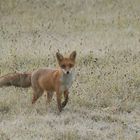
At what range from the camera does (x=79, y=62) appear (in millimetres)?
12953

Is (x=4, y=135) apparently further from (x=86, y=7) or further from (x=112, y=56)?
(x=86, y=7)

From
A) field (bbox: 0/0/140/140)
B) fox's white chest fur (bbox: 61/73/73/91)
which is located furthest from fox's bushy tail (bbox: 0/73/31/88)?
fox's white chest fur (bbox: 61/73/73/91)

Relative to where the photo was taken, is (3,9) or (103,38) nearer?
(103,38)

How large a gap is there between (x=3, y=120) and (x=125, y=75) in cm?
354

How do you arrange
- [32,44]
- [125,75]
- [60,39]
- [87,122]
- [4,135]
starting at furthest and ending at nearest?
1. [60,39]
2. [32,44]
3. [125,75]
4. [87,122]
5. [4,135]

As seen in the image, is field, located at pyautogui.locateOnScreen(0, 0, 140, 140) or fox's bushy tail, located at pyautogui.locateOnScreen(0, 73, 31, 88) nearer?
field, located at pyautogui.locateOnScreen(0, 0, 140, 140)

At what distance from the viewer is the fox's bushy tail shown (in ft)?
31.6

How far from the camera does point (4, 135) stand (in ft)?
25.6

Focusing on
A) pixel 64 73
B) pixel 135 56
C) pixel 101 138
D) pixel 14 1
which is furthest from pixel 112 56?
pixel 14 1

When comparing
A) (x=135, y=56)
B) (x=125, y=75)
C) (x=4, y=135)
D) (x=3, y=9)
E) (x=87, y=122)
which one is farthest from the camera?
(x=3, y=9)

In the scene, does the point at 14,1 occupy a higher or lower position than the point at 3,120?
higher

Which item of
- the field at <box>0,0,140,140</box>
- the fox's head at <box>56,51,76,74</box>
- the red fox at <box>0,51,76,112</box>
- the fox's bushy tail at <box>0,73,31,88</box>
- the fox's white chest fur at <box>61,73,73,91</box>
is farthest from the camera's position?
the fox's bushy tail at <box>0,73,31,88</box>

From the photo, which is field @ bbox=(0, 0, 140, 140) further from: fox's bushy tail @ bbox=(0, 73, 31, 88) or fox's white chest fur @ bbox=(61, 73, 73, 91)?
fox's white chest fur @ bbox=(61, 73, 73, 91)

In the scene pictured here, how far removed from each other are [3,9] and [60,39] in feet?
18.9
